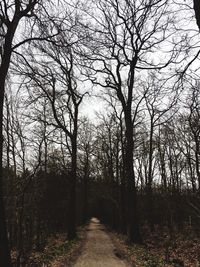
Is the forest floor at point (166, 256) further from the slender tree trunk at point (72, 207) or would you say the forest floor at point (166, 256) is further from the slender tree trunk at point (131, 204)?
the slender tree trunk at point (72, 207)

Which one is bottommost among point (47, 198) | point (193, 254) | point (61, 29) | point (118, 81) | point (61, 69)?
point (193, 254)

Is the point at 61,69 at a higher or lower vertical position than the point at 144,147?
higher

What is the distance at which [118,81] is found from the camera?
883 inches

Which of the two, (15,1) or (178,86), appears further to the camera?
(15,1)

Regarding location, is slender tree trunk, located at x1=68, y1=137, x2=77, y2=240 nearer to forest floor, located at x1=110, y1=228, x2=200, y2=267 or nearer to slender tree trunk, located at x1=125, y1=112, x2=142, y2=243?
slender tree trunk, located at x1=125, y1=112, x2=142, y2=243

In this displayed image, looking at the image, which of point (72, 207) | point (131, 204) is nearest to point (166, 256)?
point (131, 204)

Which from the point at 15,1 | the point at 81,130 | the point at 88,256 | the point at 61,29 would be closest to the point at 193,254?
the point at 88,256

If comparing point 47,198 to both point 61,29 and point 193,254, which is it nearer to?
point 193,254

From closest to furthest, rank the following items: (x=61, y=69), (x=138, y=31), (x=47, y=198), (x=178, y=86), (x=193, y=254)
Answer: (x=178, y=86) → (x=193, y=254) → (x=138, y=31) → (x=61, y=69) → (x=47, y=198)

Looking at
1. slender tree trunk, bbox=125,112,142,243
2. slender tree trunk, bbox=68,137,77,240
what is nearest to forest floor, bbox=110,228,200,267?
slender tree trunk, bbox=125,112,142,243

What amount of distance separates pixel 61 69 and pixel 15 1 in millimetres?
14852

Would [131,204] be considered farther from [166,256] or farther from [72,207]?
[72,207]

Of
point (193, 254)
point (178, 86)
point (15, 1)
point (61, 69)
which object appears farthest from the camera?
point (61, 69)

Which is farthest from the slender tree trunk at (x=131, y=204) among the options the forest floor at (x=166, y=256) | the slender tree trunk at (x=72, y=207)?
the slender tree trunk at (x=72, y=207)
